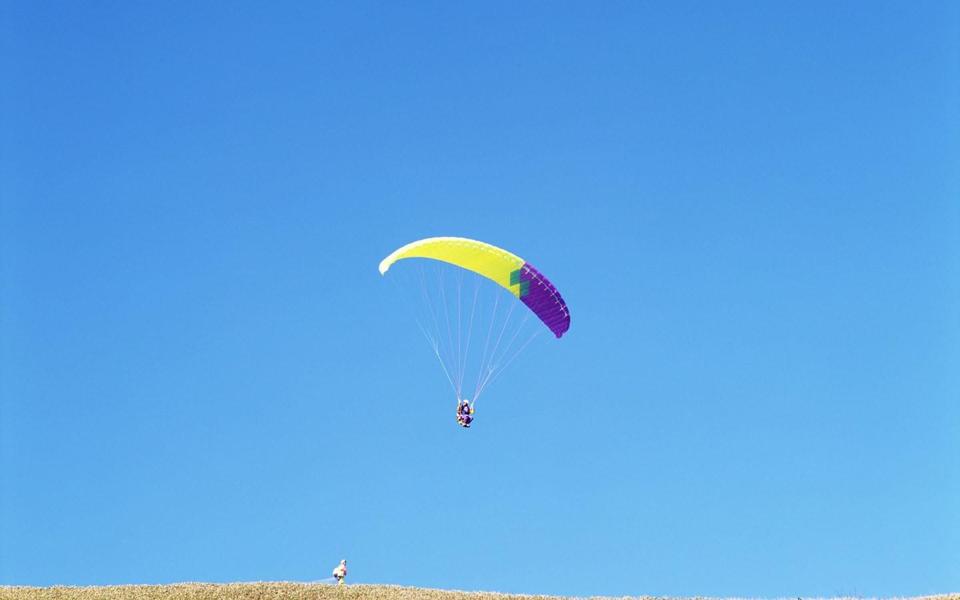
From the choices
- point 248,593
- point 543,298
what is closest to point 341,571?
point 248,593

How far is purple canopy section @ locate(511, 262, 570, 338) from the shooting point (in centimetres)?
4850

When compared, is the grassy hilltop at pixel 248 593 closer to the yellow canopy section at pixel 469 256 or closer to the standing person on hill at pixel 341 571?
the standing person on hill at pixel 341 571

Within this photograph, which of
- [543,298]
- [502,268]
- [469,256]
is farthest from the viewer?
[543,298]

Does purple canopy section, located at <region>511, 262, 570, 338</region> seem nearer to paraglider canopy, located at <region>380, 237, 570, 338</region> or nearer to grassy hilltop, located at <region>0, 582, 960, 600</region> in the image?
paraglider canopy, located at <region>380, 237, 570, 338</region>

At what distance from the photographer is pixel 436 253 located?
47.3 metres

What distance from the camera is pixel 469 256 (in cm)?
4784

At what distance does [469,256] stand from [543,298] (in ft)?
10.3

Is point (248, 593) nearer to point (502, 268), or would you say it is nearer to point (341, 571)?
point (341, 571)

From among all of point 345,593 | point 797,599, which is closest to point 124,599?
point 345,593

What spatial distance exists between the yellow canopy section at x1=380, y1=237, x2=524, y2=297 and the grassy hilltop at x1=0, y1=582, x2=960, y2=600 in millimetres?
10154

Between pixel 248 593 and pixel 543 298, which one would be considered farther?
pixel 543 298

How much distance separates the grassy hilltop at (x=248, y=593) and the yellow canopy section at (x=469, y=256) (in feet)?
33.3

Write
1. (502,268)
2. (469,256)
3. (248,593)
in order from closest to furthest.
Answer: (248,593)
(469,256)
(502,268)

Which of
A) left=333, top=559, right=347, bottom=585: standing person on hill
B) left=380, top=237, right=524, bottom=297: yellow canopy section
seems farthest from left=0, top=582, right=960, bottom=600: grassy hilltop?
left=380, top=237, right=524, bottom=297: yellow canopy section
